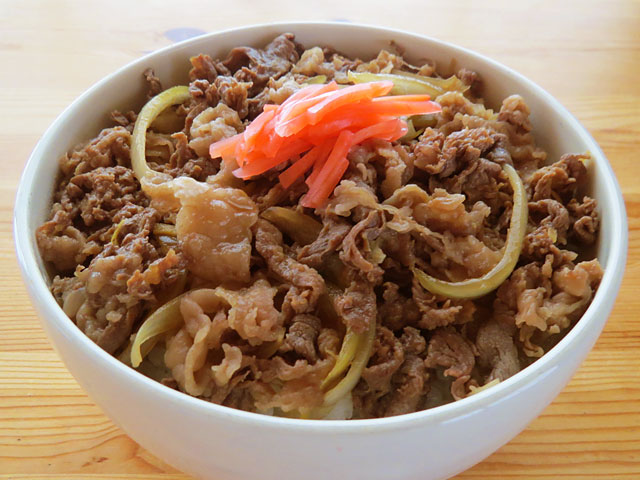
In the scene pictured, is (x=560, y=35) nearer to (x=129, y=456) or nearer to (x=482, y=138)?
(x=482, y=138)

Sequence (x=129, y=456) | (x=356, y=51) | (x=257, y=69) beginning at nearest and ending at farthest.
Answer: (x=129, y=456) < (x=257, y=69) < (x=356, y=51)

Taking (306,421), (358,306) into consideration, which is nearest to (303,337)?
(358,306)

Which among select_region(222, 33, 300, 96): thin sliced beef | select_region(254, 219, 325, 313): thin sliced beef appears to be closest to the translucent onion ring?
select_region(254, 219, 325, 313): thin sliced beef

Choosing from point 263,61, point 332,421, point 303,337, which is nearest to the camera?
point 332,421

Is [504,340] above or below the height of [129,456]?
above

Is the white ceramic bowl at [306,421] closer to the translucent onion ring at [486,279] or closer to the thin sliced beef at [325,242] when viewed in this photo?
the translucent onion ring at [486,279]

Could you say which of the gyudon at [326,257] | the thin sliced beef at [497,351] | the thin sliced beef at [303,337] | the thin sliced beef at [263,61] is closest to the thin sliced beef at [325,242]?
the gyudon at [326,257]

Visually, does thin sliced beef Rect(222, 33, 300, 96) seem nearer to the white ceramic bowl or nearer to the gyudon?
the gyudon

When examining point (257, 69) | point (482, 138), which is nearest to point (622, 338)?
point (482, 138)

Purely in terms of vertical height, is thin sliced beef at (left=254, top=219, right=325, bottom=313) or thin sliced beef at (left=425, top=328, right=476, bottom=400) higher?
thin sliced beef at (left=254, top=219, right=325, bottom=313)

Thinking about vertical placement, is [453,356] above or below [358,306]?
below

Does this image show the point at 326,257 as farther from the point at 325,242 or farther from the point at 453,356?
the point at 453,356
